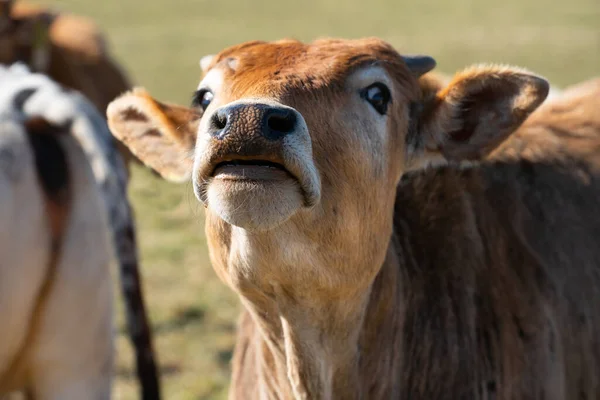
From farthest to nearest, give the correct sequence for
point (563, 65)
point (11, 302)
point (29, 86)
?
point (563, 65) < point (29, 86) < point (11, 302)

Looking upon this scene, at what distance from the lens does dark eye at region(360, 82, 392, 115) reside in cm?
314

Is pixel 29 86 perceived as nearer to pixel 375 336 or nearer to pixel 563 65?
pixel 375 336

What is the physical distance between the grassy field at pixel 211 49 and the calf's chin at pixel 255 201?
50cm

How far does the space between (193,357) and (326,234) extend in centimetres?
409

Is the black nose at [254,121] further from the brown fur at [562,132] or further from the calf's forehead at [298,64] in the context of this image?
the brown fur at [562,132]

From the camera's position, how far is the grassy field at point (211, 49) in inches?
276

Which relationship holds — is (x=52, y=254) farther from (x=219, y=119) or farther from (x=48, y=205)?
(x=219, y=119)

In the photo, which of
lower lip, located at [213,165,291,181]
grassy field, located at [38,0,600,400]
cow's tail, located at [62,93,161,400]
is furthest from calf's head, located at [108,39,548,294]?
cow's tail, located at [62,93,161,400]

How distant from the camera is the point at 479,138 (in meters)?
3.46

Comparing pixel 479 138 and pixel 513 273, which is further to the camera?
pixel 513 273

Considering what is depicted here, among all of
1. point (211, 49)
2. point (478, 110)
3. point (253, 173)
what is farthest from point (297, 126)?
point (211, 49)

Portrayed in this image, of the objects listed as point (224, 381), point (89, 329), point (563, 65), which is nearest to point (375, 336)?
point (89, 329)

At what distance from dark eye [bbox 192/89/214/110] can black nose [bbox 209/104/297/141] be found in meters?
0.50

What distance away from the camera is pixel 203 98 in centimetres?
320
